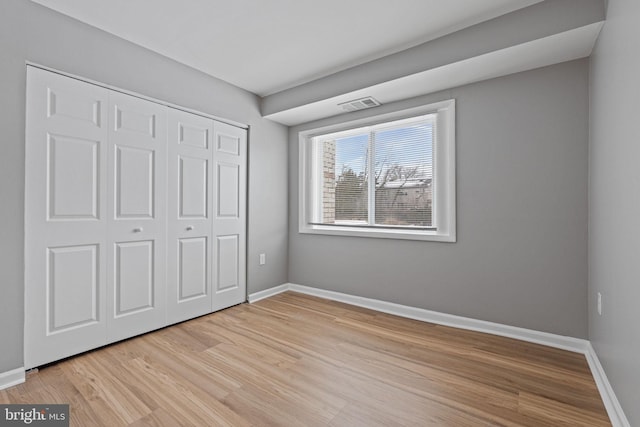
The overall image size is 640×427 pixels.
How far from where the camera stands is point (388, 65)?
266 cm

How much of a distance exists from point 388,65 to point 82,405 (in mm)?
3176

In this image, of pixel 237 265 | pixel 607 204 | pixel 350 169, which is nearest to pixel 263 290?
pixel 237 265

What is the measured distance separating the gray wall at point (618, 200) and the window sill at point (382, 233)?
107 centimetres

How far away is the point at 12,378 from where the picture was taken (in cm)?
183

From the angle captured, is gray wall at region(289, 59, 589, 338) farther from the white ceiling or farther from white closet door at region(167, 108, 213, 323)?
white closet door at region(167, 108, 213, 323)

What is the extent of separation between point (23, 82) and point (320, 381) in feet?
8.74

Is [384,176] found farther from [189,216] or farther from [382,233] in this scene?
[189,216]

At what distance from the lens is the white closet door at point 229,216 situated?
3154 mm

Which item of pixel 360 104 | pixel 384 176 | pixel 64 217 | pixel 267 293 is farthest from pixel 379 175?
pixel 64 217

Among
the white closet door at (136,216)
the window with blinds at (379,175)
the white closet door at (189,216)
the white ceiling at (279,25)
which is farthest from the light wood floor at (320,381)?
the white ceiling at (279,25)

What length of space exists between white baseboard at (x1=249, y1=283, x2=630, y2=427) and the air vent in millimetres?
2084

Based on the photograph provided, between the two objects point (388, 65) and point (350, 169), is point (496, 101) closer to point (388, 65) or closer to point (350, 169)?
point (388, 65)

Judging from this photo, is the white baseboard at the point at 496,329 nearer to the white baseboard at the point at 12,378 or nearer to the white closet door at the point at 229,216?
the white closet door at the point at 229,216

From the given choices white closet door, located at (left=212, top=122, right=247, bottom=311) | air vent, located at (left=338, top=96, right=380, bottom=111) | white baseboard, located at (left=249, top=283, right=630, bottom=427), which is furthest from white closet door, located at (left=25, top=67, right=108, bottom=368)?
air vent, located at (left=338, top=96, right=380, bottom=111)
